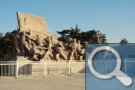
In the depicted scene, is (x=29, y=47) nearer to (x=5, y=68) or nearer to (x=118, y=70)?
(x=5, y=68)

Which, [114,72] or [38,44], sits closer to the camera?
[114,72]

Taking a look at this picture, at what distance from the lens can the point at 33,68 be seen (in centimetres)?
2091

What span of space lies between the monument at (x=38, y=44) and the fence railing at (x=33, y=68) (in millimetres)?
1307

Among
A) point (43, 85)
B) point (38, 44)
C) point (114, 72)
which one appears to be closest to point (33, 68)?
point (38, 44)

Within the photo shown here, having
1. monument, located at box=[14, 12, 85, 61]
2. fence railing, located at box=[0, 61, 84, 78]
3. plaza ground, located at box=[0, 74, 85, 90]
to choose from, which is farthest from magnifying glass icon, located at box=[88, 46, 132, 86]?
monument, located at box=[14, 12, 85, 61]

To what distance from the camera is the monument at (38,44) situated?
2298 centimetres

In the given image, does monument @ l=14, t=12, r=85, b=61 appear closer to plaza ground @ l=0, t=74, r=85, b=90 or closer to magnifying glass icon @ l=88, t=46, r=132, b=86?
plaza ground @ l=0, t=74, r=85, b=90

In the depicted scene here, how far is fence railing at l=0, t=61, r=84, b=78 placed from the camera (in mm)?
20078

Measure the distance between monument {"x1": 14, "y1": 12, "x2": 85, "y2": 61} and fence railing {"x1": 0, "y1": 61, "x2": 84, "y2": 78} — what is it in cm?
131

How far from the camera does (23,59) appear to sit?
882 inches

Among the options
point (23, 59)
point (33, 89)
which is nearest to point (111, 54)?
point (33, 89)

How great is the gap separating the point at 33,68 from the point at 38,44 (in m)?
2.81

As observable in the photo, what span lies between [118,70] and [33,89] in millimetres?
9119

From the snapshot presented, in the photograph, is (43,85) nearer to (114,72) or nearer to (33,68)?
(33,68)
